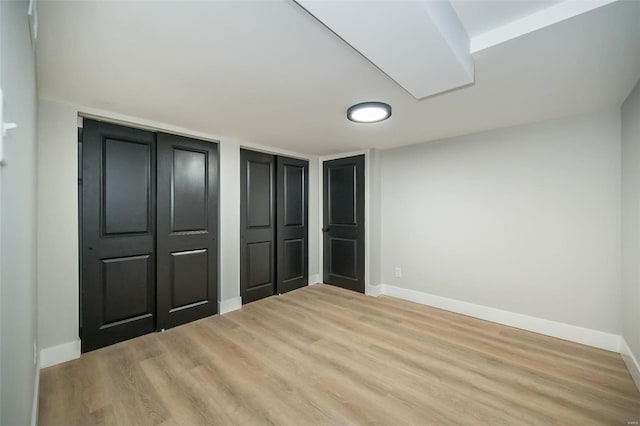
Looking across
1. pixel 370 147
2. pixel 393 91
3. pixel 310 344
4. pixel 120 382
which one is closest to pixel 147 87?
pixel 393 91

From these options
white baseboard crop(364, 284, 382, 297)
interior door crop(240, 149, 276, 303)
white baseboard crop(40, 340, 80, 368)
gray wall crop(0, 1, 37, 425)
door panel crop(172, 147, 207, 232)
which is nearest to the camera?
gray wall crop(0, 1, 37, 425)

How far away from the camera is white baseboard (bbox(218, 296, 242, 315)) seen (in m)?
3.28

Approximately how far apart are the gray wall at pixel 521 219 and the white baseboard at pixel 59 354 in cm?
367

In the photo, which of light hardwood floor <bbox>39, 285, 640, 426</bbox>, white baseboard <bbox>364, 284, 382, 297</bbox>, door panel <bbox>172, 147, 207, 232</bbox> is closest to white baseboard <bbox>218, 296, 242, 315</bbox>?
light hardwood floor <bbox>39, 285, 640, 426</bbox>

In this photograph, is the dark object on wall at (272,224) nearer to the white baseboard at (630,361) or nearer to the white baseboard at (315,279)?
the white baseboard at (315,279)

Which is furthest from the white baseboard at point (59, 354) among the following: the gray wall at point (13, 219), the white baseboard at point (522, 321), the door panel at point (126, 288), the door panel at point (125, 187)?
the white baseboard at point (522, 321)

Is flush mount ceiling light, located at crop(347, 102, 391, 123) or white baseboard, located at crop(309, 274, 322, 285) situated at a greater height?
flush mount ceiling light, located at crop(347, 102, 391, 123)

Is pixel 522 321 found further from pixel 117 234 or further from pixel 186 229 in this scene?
pixel 117 234

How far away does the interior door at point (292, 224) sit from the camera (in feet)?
13.3

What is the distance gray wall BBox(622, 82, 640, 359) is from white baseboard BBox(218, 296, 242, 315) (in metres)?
3.75

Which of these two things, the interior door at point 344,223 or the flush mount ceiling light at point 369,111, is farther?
the interior door at point 344,223

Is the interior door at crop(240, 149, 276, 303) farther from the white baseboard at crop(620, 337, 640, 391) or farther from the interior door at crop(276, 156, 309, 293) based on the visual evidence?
the white baseboard at crop(620, 337, 640, 391)

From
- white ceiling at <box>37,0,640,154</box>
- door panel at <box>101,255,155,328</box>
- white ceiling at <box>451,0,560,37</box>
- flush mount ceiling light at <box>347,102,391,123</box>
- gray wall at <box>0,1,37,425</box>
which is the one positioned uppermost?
white ceiling at <box>451,0,560,37</box>

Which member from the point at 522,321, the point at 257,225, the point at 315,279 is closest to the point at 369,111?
the point at 257,225
